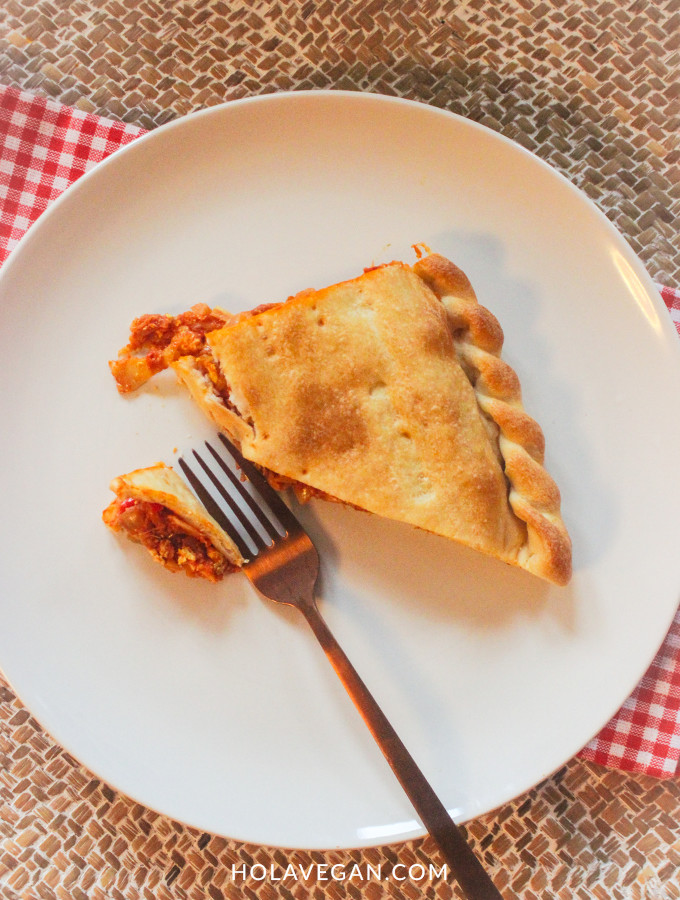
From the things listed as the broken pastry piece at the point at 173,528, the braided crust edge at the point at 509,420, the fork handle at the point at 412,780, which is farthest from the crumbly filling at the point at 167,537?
the braided crust edge at the point at 509,420

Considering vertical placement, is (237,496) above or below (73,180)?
below

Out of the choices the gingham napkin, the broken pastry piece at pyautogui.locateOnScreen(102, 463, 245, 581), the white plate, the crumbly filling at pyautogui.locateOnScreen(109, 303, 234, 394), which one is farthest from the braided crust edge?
the broken pastry piece at pyautogui.locateOnScreen(102, 463, 245, 581)

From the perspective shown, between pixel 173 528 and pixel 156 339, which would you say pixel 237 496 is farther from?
pixel 156 339

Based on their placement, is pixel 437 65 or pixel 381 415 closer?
pixel 381 415

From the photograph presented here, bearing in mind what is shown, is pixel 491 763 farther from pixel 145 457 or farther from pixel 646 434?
pixel 145 457

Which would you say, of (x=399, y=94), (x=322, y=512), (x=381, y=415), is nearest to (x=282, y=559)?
(x=322, y=512)

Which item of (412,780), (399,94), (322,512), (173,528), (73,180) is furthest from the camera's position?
(399,94)

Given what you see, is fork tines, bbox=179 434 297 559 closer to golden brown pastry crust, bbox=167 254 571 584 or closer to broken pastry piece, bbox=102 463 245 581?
broken pastry piece, bbox=102 463 245 581
